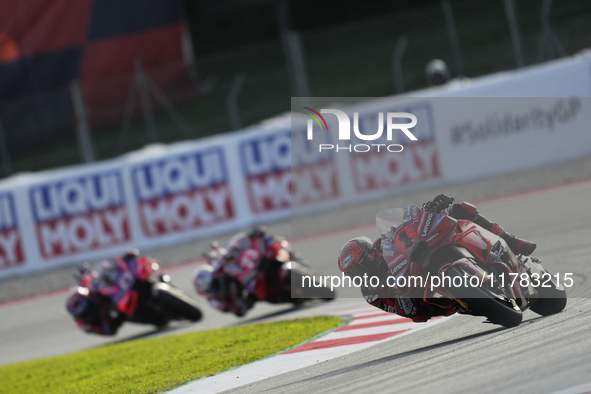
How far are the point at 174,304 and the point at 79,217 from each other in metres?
5.85

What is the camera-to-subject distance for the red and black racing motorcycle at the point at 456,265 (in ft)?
14.3

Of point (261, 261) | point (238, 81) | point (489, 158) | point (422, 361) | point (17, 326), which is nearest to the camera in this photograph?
point (422, 361)

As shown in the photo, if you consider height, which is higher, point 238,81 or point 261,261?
point 238,81

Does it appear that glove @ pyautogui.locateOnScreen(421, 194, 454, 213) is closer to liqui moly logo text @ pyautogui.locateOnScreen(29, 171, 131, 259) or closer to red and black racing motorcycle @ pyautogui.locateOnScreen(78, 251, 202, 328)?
red and black racing motorcycle @ pyautogui.locateOnScreen(78, 251, 202, 328)

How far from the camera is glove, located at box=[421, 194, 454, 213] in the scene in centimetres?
459

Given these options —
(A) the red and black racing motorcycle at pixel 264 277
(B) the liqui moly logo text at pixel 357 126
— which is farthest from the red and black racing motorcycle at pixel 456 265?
(A) the red and black racing motorcycle at pixel 264 277

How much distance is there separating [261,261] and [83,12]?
1425 cm

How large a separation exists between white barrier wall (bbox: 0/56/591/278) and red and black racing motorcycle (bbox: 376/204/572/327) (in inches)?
323

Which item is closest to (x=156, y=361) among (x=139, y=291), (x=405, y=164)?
(x=139, y=291)

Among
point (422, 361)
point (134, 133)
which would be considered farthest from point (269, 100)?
point (422, 361)

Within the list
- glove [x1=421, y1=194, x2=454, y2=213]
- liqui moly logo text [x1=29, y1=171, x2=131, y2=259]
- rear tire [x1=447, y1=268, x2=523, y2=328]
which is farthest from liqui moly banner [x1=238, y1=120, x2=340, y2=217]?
rear tire [x1=447, y1=268, x2=523, y2=328]

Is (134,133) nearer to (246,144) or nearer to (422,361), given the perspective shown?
(246,144)

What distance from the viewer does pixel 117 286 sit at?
8.17 metres

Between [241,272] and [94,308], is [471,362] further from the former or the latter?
[94,308]
